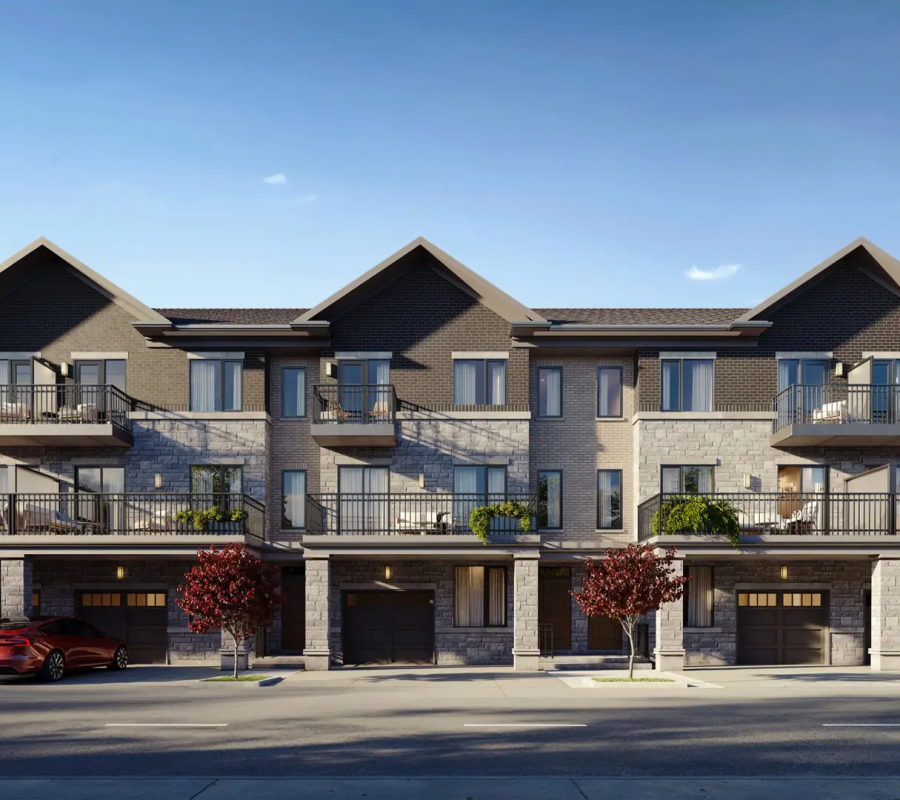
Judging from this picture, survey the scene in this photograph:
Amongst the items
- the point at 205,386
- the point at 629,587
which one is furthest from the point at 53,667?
the point at 629,587

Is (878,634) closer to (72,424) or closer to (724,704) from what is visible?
(724,704)

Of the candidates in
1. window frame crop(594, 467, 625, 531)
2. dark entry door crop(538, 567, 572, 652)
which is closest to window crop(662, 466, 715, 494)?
window frame crop(594, 467, 625, 531)

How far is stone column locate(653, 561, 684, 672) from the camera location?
25.9 meters

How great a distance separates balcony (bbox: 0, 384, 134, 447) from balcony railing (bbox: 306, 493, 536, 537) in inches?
221

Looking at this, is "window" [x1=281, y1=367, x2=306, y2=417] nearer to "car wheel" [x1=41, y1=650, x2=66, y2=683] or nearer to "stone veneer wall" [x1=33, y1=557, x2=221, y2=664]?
"stone veneer wall" [x1=33, y1=557, x2=221, y2=664]

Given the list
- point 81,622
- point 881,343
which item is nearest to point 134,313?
point 81,622

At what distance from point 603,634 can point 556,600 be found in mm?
1583

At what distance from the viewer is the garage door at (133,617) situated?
1136 inches

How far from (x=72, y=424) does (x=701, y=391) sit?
659 inches

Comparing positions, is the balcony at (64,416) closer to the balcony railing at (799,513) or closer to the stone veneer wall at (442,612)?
the stone veneer wall at (442,612)

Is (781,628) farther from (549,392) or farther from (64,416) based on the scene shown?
(64,416)

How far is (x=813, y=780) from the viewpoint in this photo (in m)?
11.0

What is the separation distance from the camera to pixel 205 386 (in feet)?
95.5

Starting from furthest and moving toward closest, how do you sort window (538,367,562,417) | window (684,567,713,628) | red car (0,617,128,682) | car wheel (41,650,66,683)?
window (538,367,562,417), window (684,567,713,628), car wheel (41,650,66,683), red car (0,617,128,682)
